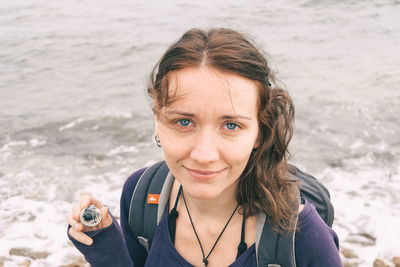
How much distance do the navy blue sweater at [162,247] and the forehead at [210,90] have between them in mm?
695

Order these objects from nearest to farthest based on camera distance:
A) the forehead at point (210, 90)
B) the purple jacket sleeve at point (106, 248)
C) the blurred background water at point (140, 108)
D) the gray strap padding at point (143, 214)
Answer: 1. the forehead at point (210, 90)
2. the purple jacket sleeve at point (106, 248)
3. the gray strap padding at point (143, 214)
4. the blurred background water at point (140, 108)

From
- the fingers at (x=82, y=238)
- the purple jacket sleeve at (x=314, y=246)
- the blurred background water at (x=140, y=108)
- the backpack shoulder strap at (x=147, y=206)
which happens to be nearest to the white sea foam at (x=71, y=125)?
the blurred background water at (x=140, y=108)

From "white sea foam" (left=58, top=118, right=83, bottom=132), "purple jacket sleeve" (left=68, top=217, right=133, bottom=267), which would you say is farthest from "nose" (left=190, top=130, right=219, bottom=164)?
"white sea foam" (left=58, top=118, right=83, bottom=132)

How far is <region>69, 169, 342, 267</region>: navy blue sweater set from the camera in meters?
2.00

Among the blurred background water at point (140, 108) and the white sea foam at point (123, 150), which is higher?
the blurred background water at point (140, 108)

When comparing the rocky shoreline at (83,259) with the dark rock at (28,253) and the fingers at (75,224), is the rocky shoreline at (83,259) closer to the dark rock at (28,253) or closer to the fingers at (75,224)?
the dark rock at (28,253)

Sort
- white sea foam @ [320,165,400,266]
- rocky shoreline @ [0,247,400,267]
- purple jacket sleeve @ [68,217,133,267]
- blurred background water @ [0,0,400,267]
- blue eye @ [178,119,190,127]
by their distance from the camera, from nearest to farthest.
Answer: blue eye @ [178,119,190,127]
purple jacket sleeve @ [68,217,133,267]
rocky shoreline @ [0,247,400,267]
white sea foam @ [320,165,400,266]
blurred background water @ [0,0,400,267]

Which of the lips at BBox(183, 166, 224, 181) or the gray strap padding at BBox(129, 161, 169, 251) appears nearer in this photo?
the lips at BBox(183, 166, 224, 181)

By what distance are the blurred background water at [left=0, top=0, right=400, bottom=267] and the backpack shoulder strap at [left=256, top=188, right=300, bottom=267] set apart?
1.08 meters

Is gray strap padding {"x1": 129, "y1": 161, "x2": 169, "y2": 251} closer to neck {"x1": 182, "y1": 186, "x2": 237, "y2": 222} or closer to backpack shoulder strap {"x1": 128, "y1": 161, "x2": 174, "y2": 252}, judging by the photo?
backpack shoulder strap {"x1": 128, "y1": 161, "x2": 174, "y2": 252}

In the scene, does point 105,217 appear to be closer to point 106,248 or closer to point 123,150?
point 106,248

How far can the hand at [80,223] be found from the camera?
6.81ft

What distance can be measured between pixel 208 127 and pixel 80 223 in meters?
0.86

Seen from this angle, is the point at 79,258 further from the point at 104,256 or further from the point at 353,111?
the point at 353,111
